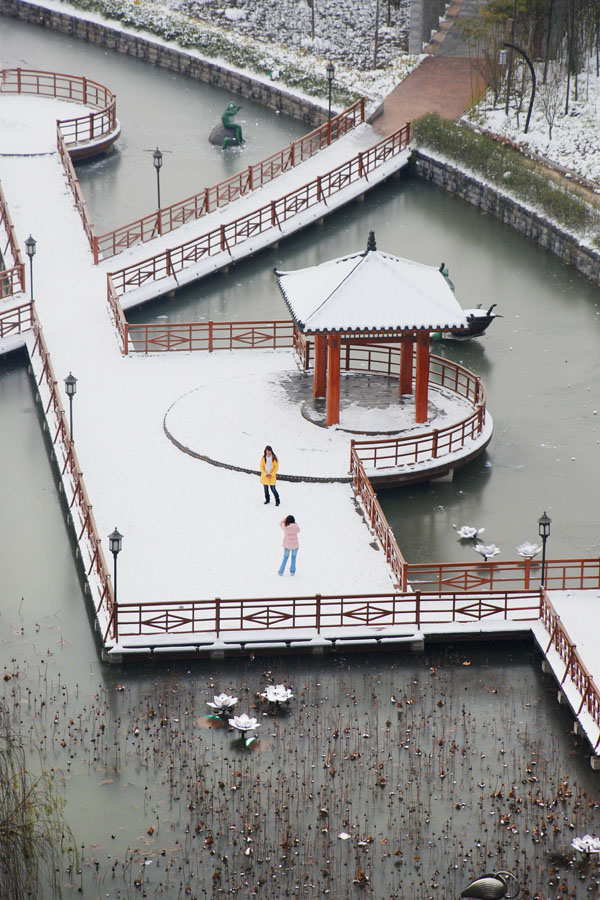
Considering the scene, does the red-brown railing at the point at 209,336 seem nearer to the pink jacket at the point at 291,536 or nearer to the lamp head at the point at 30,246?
the lamp head at the point at 30,246

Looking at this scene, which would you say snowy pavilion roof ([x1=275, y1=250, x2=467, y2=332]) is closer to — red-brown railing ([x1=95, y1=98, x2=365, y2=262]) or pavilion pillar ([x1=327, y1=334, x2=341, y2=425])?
pavilion pillar ([x1=327, y1=334, x2=341, y2=425])

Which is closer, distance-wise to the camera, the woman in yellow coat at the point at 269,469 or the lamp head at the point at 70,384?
the woman in yellow coat at the point at 269,469

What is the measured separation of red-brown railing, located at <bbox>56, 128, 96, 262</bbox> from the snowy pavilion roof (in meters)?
11.9

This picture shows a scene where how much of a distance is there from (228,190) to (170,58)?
1824 cm

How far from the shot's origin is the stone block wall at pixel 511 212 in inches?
1818

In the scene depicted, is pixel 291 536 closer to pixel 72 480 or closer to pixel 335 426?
pixel 72 480

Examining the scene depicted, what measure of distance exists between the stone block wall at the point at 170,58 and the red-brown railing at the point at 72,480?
22143mm

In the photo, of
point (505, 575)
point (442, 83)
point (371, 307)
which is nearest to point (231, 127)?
Result: point (442, 83)

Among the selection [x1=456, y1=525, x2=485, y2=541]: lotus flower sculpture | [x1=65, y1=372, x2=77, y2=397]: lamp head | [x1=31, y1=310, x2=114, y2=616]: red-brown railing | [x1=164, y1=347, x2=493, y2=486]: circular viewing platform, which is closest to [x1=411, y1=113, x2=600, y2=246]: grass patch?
[x1=164, y1=347, x2=493, y2=486]: circular viewing platform

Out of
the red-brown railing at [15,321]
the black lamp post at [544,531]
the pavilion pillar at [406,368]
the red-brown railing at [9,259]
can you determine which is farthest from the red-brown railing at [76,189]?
the black lamp post at [544,531]

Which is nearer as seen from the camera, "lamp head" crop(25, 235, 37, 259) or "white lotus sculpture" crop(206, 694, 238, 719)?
"white lotus sculpture" crop(206, 694, 238, 719)

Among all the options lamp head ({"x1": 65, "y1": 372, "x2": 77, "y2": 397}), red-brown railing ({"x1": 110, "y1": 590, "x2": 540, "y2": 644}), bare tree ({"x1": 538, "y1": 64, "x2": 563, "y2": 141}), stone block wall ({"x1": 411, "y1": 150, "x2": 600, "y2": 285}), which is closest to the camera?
red-brown railing ({"x1": 110, "y1": 590, "x2": 540, "y2": 644})

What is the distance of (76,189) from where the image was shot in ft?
157

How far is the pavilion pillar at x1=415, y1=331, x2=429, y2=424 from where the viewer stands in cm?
3434
